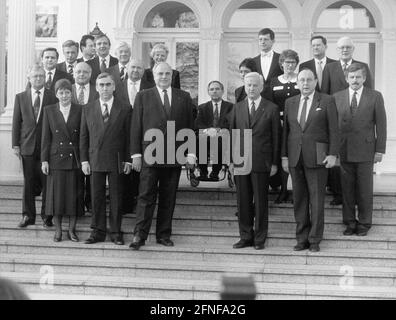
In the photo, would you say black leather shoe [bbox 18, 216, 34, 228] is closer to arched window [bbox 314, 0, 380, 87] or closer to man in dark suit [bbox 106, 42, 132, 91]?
man in dark suit [bbox 106, 42, 132, 91]

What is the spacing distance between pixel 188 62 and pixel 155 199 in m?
7.62

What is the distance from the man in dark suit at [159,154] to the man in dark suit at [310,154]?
120cm

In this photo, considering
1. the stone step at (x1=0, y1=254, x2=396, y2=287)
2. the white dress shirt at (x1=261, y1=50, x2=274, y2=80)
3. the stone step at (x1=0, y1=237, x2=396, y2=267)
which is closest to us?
the stone step at (x1=0, y1=254, x2=396, y2=287)

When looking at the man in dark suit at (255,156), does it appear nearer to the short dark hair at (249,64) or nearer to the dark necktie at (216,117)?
the short dark hair at (249,64)

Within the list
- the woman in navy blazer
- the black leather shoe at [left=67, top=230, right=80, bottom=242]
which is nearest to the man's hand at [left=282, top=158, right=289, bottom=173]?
the woman in navy blazer

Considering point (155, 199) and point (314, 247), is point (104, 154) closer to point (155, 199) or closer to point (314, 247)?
point (155, 199)

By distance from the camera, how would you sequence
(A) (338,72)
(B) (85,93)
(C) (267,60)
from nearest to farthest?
1. (A) (338,72)
2. (B) (85,93)
3. (C) (267,60)

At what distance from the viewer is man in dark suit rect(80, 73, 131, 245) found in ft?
30.0

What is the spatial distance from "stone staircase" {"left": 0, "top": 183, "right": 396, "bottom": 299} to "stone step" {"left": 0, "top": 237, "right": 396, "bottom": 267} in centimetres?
1

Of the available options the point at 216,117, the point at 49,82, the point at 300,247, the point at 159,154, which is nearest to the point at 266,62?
the point at 216,117

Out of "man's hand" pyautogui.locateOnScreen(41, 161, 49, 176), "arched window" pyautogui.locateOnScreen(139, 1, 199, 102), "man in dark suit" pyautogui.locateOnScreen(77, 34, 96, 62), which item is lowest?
"man's hand" pyautogui.locateOnScreen(41, 161, 49, 176)

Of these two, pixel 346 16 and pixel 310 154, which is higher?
pixel 346 16

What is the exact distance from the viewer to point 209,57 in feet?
52.3
